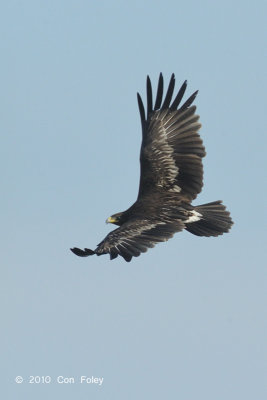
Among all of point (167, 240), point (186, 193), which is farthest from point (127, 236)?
point (186, 193)

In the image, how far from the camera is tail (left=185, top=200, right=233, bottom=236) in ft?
51.3

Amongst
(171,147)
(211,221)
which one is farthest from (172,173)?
(211,221)

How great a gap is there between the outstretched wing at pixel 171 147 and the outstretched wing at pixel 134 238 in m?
1.10

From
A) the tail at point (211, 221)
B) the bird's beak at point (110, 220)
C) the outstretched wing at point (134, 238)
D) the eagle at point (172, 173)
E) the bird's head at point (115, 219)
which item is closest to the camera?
the outstretched wing at point (134, 238)

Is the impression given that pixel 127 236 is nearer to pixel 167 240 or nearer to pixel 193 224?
pixel 167 240

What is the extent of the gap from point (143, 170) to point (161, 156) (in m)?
0.35

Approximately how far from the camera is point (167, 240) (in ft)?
45.1

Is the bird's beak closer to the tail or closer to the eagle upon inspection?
the eagle

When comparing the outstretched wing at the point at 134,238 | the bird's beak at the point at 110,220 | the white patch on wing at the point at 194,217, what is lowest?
the outstretched wing at the point at 134,238

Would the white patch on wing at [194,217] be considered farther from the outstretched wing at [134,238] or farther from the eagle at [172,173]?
the outstretched wing at [134,238]

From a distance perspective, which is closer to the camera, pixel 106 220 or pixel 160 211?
pixel 160 211

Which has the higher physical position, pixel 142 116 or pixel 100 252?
pixel 142 116

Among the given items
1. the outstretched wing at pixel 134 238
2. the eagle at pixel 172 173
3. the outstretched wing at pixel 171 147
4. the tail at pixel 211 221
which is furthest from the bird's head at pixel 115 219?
the outstretched wing at pixel 134 238

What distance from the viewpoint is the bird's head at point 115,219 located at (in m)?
15.8
